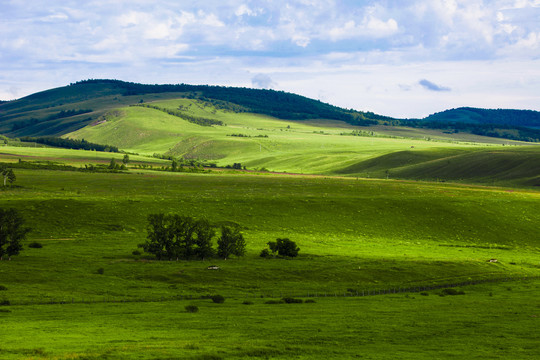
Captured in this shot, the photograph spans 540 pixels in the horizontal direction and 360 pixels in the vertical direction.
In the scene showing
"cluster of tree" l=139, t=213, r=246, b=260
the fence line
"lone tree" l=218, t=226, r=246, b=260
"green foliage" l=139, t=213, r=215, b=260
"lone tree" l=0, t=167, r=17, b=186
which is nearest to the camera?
the fence line

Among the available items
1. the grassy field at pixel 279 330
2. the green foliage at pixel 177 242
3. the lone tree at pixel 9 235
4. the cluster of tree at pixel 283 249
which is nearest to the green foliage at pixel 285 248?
the cluster of tree at pixel 283 249

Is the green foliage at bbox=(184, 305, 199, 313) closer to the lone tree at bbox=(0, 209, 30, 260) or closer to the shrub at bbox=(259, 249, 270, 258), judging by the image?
the shrub at bbox=(259, 249, 270, 258)

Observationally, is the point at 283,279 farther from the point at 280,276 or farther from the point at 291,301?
the point at 291,301

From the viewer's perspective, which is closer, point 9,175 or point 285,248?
point 285,248

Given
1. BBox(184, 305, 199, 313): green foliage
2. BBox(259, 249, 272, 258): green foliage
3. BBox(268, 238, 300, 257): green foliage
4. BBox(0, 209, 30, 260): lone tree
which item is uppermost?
BBox(0, 209, 30, 260): lone tree

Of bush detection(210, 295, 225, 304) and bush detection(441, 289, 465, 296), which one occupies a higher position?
bush detection(210, 295, 225, 304)

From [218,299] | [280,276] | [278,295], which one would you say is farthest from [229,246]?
[218,299]

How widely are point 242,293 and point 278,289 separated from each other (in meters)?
4.61

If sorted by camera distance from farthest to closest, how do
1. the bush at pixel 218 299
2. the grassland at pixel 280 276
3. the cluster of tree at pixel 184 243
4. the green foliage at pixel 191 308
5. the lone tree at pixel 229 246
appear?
the lone tree at pixel 229 246, the cluster of tree at pixel 184 243, the bush at pixel 218 299, the green foliage at pixel 191 308, the grassland at pixel 280 276

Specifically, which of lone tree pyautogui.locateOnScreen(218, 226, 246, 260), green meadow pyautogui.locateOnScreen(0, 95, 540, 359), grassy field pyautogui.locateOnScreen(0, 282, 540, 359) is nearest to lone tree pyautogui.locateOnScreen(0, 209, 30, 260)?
green meadow pyautogui.locateOnScreen(0, 95, 540, 359)

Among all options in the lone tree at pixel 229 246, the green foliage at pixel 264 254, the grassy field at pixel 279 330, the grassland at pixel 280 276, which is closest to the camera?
the grassy field at pixel 279 330

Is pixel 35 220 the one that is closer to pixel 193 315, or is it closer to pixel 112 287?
pixel 112 287

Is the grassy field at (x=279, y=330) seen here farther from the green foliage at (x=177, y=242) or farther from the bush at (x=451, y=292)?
the green foliage at (x=177, y=242)

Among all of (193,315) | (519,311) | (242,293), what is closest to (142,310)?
(193,315)
